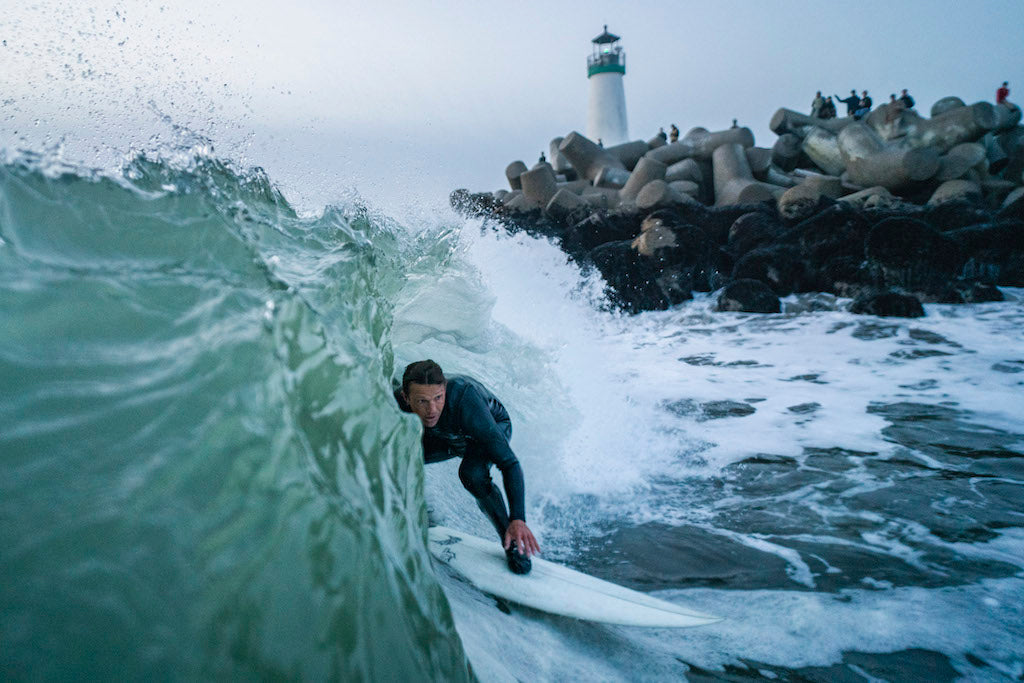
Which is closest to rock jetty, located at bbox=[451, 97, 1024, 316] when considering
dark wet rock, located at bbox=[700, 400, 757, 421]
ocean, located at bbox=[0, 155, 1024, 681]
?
dark wet rock, located at bbox=[700, 400, 757, 421]

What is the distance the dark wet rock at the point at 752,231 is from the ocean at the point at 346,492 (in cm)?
681

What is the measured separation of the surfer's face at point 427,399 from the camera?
2.70 m

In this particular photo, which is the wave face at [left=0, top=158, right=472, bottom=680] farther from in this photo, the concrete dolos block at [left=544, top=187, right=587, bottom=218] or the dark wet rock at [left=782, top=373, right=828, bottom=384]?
the concrete dolos block at [left=544, top=187, right=587, bottom=218]

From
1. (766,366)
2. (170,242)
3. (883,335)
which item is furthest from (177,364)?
(883,335)

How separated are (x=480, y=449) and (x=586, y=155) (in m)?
17.9

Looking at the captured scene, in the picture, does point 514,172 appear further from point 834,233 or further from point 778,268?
point 834,233

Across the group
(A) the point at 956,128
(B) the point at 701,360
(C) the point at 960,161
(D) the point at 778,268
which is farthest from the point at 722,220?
(A) the point at 956,128

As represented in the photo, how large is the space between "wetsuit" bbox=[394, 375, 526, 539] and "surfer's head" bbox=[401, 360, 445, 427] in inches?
3.5

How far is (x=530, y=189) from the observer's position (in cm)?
1791

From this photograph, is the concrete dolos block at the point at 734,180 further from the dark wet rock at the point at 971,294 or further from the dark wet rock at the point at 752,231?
the dark wet rock at the point at 971,294

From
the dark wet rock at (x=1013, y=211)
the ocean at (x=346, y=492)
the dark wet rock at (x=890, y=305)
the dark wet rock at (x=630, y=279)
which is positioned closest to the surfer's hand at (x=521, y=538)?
the ocean at (x=346, y=492)

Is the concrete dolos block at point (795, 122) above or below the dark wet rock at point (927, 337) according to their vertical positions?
above

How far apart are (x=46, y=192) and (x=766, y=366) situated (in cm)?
709

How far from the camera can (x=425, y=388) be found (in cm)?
269
